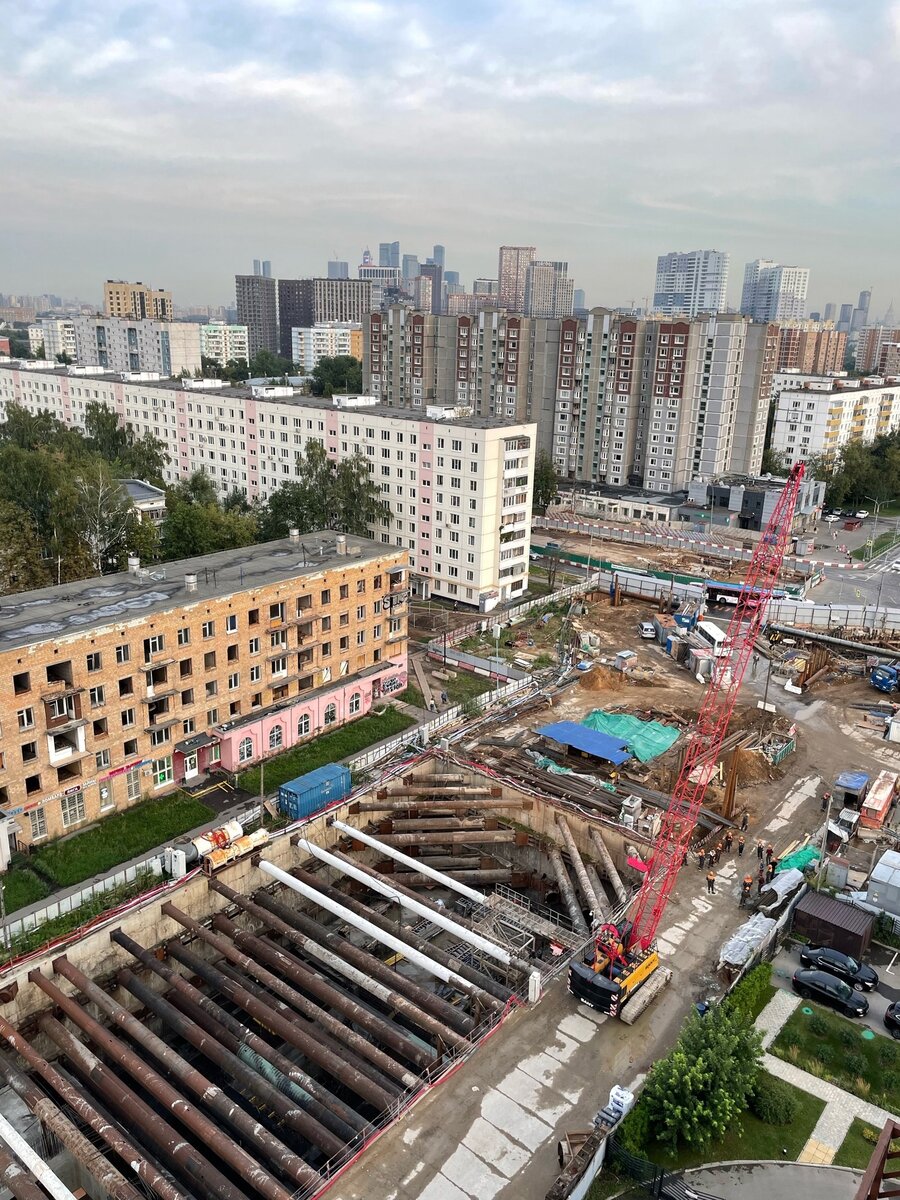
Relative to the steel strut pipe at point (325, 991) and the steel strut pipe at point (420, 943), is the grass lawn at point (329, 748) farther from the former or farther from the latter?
the steel strut pipe at point (325, 991)

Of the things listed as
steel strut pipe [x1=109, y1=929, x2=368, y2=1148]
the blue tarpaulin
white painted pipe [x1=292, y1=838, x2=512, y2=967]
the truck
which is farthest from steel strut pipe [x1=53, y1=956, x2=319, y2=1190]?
the truck

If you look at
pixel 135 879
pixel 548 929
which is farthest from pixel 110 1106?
pixel 548 929

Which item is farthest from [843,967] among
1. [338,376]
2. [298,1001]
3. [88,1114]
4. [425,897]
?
[338,376]

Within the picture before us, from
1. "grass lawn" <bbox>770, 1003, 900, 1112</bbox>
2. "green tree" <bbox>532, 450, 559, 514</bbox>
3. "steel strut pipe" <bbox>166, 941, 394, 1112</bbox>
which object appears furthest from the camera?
"green tree" <bbox>532, 450, 559, 514</bbox>

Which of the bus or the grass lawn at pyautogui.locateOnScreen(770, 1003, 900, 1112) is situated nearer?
the grass lawn at pyautogui.locateOnScreen(770, 1003, 900, 1112)

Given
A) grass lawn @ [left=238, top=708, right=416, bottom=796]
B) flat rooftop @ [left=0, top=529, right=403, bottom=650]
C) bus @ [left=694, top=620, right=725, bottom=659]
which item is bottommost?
grass lawn @ [left=238, top=708, right=416, bottom=796]

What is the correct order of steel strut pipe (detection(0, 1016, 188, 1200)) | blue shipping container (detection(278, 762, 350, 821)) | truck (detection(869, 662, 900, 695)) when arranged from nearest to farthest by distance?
steel strut pipe (detection(0, 1016, 188, 1200)), blue shipping container (detection(278, 762, 350, 821)), truck (detection(869, 662, 900, 695))

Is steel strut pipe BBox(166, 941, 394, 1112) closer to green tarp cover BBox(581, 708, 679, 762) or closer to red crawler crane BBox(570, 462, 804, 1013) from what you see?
red crawler crane BBox(570, 462, 804, 1013)
